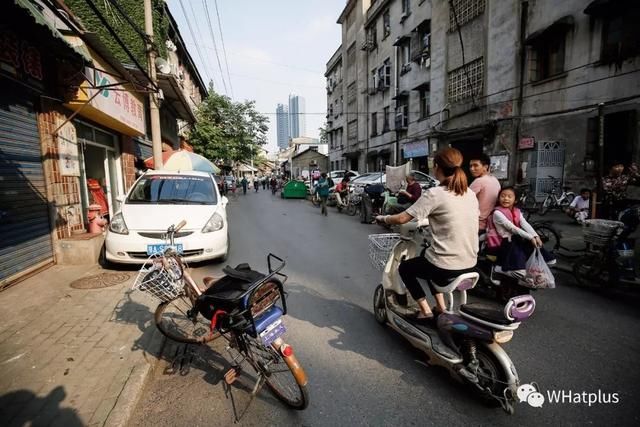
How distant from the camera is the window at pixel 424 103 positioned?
20109 millimetres

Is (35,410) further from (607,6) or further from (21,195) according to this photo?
(607,6)

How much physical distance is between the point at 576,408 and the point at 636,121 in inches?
452

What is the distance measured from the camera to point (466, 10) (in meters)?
16.2

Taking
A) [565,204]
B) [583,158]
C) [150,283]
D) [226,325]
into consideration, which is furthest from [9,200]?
[583,158]

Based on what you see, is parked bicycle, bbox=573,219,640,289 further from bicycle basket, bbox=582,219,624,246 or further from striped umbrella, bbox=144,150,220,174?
striped umbrella, bbox=144,150,220,174

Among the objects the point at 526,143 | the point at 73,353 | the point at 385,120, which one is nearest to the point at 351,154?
the point at 385,120

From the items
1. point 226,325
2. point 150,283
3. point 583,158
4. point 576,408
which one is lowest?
point 576,408

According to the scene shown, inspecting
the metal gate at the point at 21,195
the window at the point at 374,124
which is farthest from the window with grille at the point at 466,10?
the metal gate at the point at 21,195

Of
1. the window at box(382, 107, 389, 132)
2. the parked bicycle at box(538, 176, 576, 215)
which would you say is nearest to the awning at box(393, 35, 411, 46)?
the window at box(382, 107, 389, 132)

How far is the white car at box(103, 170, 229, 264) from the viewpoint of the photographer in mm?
5184

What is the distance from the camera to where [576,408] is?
2348mm

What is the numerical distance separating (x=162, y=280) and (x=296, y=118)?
16180 cm

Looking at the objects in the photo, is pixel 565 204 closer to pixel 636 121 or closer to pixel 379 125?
pixel 636 121

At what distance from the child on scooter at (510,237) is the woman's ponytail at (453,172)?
159 centimetres
